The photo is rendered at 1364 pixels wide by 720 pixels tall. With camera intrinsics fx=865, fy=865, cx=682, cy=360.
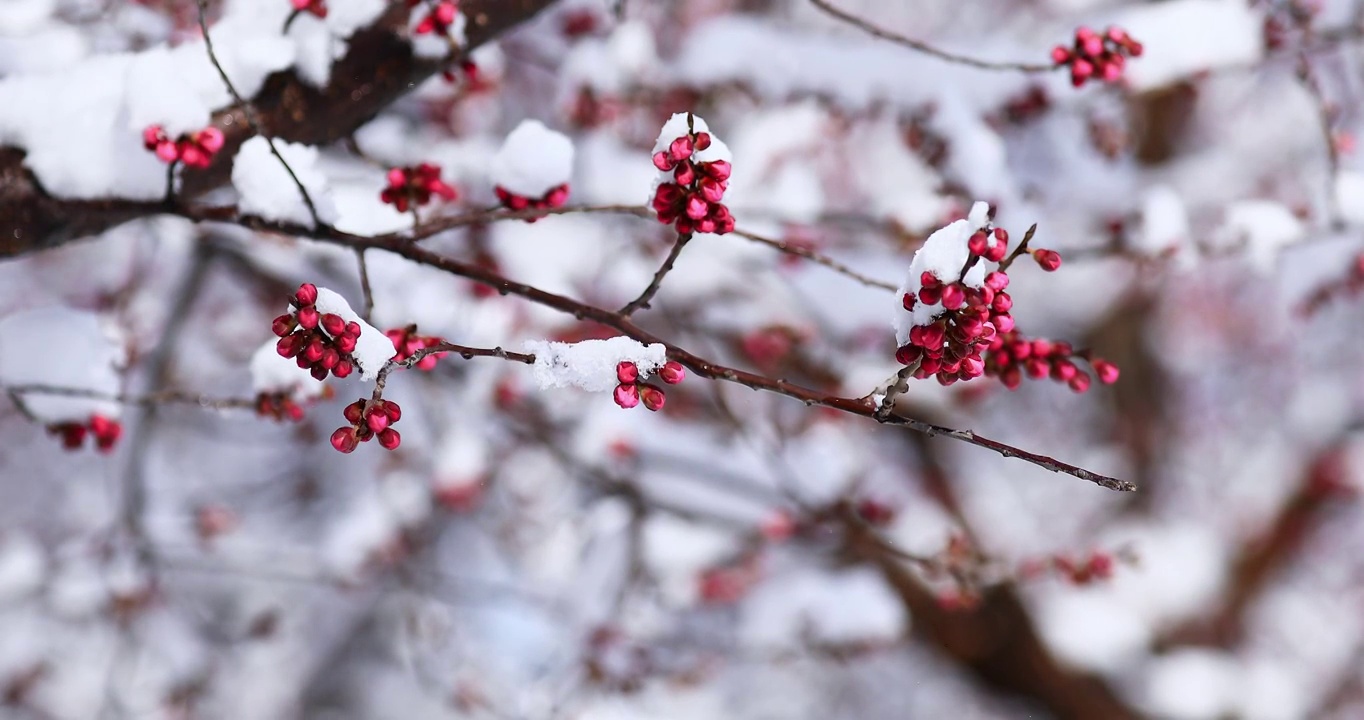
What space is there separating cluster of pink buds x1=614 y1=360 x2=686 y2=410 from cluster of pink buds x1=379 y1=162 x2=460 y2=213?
659 mm

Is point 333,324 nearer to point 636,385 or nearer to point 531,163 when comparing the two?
point 636,385

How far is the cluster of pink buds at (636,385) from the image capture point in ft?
3.51

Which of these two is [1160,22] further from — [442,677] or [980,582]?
[442,677]

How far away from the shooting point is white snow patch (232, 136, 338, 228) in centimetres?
142

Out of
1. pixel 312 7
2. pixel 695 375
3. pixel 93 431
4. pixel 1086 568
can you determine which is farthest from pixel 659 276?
pixel 695 375

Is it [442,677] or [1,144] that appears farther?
[442,677]

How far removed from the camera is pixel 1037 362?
1441 millimetres

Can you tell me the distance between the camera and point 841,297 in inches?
141

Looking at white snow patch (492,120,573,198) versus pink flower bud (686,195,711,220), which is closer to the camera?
pink flower bud (686,195,711,220)

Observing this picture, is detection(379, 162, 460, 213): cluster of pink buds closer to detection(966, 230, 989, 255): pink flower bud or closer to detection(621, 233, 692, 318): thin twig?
detection(621, 233, 692, 318): thin twig

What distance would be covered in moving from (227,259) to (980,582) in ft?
9.65

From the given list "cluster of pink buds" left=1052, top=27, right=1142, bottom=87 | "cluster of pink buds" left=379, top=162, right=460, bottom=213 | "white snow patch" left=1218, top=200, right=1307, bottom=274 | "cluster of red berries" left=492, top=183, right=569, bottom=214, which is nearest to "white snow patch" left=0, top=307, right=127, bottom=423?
"cluster of pink buds" left=379, top=162, right=460, bottom=213

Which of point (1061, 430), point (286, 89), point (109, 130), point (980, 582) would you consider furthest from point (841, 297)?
point (1061, 430)

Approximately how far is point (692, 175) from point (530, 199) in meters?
0.45
